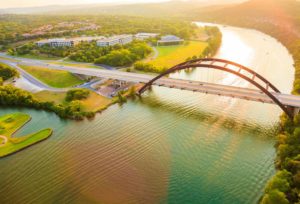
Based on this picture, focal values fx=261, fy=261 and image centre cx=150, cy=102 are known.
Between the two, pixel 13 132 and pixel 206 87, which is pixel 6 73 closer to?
pixel 13 132

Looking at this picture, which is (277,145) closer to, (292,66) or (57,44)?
(292,66)

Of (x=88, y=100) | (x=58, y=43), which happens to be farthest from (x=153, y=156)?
(x=58, y=43)

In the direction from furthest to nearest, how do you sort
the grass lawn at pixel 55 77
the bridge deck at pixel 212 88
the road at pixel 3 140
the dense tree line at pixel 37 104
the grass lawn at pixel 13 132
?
the grass lawn at pixel 55 77 < the dense tree line at pixel 37 104 < the bridge deck at pixel 212 88 < the road at pixel 3 140 < the grass lawn at pixel 13 132

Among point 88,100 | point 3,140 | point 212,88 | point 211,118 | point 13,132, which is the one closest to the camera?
point 3,140

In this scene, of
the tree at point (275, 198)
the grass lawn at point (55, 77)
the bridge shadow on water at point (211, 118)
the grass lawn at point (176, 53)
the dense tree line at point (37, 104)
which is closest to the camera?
the tree at point (275, 198)

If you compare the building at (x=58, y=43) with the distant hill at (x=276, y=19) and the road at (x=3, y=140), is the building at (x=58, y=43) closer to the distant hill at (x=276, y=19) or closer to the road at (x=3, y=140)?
the road at (x=3, y=140)

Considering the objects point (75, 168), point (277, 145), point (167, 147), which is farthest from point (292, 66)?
point (75, 168)

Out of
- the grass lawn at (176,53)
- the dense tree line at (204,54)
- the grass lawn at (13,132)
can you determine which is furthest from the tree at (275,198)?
the grass lawn at (176,53)

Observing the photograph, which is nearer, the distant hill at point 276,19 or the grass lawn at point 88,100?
the grass lawn at point 88,100
